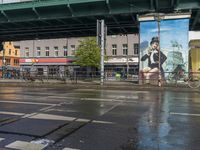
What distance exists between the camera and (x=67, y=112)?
1094 centimetres

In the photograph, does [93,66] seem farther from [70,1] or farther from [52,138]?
[52,138]

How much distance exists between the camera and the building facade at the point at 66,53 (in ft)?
208

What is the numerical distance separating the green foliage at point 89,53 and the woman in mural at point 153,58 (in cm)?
2516

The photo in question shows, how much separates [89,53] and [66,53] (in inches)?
631

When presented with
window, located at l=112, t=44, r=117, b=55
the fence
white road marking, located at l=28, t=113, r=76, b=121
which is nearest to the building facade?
window, located at l=112, t=44, r=117, b=55

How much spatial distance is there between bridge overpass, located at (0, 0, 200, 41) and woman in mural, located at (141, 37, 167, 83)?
276 centimetres

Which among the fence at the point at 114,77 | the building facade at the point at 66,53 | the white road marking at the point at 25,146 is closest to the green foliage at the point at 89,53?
the building facade at the point at 66,53

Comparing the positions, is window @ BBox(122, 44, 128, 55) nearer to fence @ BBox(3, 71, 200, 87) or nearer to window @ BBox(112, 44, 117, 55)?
window @ BBox(112, 44, 117, 55)

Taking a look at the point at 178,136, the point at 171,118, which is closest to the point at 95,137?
the point at 178,136

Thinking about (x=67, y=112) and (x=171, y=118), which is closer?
(x=171, y=118)

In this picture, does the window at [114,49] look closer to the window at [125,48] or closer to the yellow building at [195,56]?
the window at [125,48]

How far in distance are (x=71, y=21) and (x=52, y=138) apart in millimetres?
25885

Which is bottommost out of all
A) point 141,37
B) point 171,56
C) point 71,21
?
point 171,56

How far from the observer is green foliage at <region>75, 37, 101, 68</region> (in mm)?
52188
